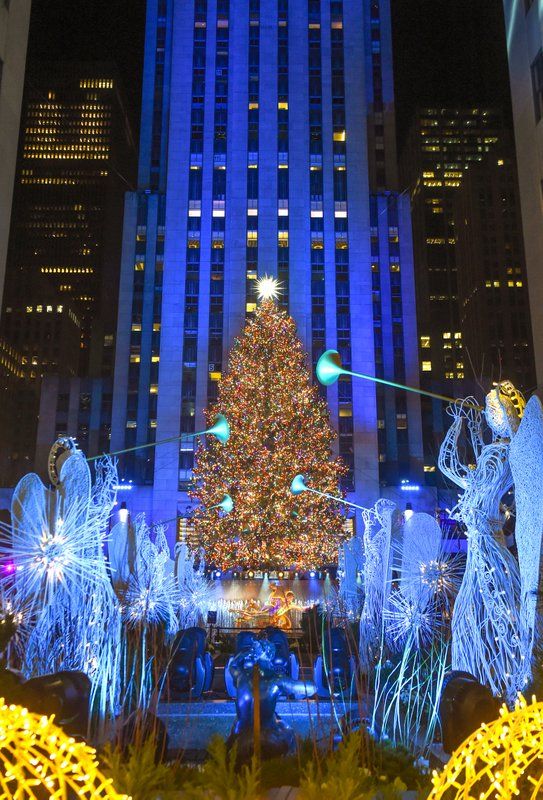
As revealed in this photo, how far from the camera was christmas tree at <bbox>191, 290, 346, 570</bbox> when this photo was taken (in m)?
31.2

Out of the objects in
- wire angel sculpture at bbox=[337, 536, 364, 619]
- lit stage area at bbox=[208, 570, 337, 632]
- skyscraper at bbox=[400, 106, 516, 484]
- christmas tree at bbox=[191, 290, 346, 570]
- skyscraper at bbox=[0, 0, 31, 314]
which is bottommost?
lit stage area at bbox=[208, 570, 337, 632]

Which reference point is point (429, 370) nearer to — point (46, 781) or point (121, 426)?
point (121, 426)

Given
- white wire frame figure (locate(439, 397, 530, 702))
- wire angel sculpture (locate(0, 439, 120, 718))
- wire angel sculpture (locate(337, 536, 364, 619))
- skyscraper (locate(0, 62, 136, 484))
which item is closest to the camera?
white wire frame figure (locate(439, 397, 530, 702))

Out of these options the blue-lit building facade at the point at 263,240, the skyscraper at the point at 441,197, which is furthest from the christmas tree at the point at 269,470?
the skyscraper at the point at 441,197

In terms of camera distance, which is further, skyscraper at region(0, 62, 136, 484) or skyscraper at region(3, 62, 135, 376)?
skyscraper at region(3, 62, 135, 376)

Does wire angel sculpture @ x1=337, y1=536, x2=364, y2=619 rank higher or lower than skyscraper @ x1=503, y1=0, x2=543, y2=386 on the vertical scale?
lower

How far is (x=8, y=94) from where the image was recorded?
16375 millimetres

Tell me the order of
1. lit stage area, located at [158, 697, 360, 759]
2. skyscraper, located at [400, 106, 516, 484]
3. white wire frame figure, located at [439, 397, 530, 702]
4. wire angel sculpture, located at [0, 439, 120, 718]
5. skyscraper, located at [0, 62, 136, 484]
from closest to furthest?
white wire frame figure, located at [439, 397, 530, 702] → wire angel sculpture, located at [0, 439, 120, 718] → lit stage area, located at [158, 697, 360, 759] → skyscraper, located at [400, 106, 516, 484] → skyscraper, located at [0, 62, 136, 484]

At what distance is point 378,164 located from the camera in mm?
58438

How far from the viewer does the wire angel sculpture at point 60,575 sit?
30.4ft

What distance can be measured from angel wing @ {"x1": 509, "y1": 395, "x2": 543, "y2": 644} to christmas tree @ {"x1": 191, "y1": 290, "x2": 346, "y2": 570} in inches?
935

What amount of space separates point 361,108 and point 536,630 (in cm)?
5338

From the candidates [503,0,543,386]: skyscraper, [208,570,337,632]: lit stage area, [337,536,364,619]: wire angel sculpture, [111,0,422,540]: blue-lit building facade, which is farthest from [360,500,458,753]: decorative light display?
[111,0,422,540]: blue-lit building facade

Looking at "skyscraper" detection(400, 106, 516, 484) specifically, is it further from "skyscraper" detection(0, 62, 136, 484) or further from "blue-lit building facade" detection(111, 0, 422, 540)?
"skyscraper" detection(0, 62, 136, 484)
